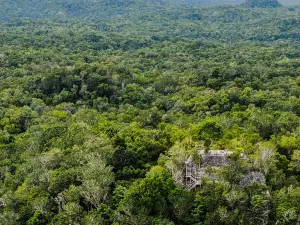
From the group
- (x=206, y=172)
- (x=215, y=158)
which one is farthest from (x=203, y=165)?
(x=215, y=158)

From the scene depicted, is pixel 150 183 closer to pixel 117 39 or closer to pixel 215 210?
pixel 215 210

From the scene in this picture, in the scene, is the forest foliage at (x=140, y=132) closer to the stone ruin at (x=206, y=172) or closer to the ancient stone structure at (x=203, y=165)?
the stone ruin at (x=206, y=172)

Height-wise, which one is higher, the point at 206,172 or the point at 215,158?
the point at 215,158

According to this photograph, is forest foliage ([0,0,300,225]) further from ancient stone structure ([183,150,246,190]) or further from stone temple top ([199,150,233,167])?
stone temple top ([199,150,233,167])

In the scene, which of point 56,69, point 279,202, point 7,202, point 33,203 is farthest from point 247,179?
point 56,69

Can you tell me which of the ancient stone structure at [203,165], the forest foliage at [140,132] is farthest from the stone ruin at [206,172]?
the forest foliage at [140,132]

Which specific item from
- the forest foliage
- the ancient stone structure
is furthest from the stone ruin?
the forest foliage

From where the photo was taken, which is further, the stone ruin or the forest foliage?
the stone ruin

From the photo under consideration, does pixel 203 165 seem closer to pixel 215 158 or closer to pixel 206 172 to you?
pixel 206 172
